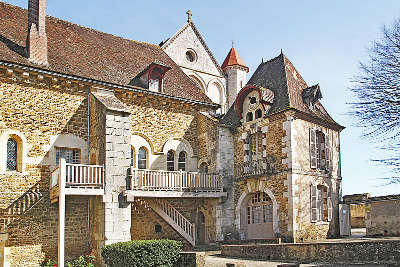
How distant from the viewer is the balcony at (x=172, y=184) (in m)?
17.1

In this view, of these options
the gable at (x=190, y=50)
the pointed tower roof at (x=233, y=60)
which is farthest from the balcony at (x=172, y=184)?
the pointed tower roof at (x=233, y=60)

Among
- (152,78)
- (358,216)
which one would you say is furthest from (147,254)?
(358,216)

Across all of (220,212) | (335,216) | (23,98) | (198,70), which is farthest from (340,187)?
(23,98)

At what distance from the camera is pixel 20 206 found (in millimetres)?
15750

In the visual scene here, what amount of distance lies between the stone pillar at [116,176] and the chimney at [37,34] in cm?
360

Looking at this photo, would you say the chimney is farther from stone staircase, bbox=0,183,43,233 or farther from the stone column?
the stone column

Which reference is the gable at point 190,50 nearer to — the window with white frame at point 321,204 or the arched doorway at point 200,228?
the arched doorway at point 200,228

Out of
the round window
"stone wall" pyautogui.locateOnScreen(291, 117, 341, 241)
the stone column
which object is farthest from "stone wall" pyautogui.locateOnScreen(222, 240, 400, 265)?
the round window

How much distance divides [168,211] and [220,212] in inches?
93.8

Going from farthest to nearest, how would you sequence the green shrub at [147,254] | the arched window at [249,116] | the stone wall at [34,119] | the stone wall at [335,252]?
the arched window at [249,116] < the stone wall at [34,119] < the green shrub at [147,254] < the stone wall at [335,252]

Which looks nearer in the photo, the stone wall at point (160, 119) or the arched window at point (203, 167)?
the stone wall at point (160, 119)

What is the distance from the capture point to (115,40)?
22625 mm

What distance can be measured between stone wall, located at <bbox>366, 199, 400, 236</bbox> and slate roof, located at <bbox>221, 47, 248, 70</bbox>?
1271 cm

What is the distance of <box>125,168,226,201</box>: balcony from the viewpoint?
674 inches
